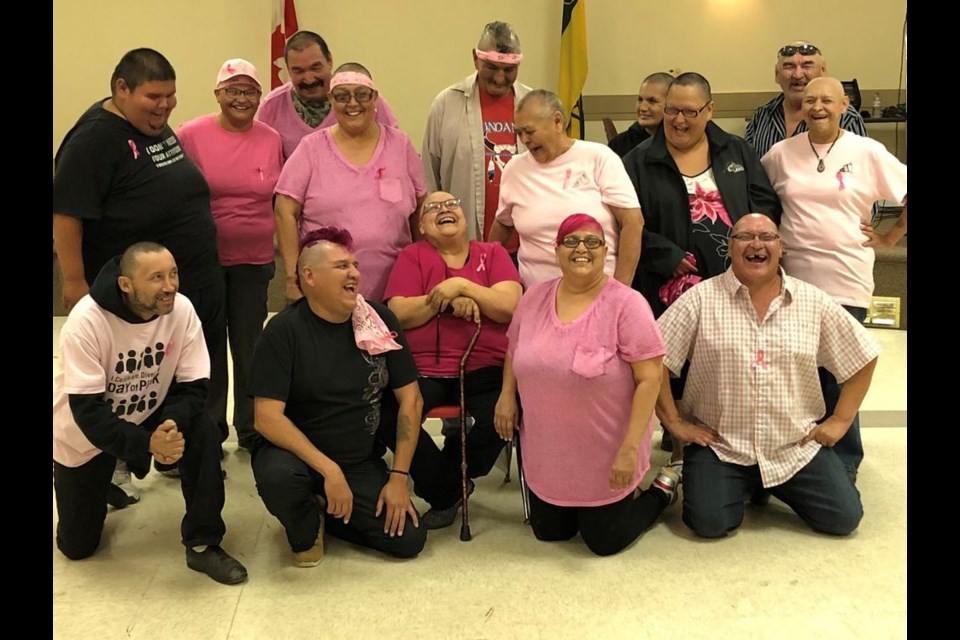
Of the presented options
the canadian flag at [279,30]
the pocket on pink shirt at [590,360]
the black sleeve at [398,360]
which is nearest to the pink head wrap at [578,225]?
the pocket on pink shirt at [590,360]

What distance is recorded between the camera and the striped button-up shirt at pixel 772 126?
3326 millimetres

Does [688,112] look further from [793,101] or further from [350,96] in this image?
[350,96]

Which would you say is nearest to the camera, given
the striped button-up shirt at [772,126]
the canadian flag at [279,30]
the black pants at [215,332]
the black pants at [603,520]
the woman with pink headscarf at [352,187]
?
the black pants at [603,520]

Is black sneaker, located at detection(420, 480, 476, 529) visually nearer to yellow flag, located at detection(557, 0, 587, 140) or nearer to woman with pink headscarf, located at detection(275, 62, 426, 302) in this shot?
woman with pink headscarf, located at detection(275, 62, 426, 302)

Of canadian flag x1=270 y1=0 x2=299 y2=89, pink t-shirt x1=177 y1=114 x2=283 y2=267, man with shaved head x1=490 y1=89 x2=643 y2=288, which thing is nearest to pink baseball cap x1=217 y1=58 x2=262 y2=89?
pink t-shirt x1=177 y1=114 x2=283 y2=267

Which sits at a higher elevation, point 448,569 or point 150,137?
point 150,137

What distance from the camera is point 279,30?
6.47 metres

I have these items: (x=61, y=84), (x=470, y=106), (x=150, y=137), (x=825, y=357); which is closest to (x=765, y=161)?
(x=825, y=357)

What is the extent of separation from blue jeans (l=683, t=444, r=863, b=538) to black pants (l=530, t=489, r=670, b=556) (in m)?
0.12

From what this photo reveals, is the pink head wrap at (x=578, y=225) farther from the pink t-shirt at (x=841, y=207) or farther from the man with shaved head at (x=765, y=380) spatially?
the pink t-shirt at (x=841, y=207)

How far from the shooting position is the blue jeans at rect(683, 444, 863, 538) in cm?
279

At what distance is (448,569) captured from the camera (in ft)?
8.63

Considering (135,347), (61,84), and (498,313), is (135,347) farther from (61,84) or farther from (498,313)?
(61,84)
